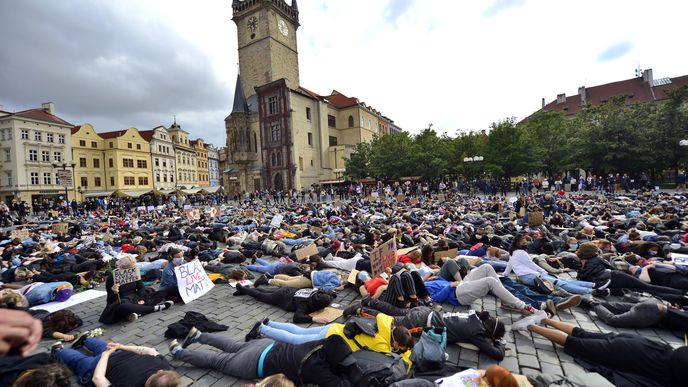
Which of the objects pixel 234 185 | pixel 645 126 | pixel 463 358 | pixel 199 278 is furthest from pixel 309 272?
pixel 234 185

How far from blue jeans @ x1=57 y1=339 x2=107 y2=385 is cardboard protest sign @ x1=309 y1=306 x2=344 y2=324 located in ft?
10.3

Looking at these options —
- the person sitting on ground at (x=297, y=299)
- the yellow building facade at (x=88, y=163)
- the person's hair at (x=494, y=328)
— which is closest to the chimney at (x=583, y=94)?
the person's hair at (x=494, y=328)

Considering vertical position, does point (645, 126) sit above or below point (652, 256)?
above

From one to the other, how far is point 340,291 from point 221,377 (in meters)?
3.44

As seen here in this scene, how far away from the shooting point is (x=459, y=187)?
121 feet

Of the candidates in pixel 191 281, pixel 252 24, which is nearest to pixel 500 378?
pixel 191 281

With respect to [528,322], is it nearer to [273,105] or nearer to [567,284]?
[567,284]

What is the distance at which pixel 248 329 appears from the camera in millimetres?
5395

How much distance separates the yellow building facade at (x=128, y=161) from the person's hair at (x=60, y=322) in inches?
2145

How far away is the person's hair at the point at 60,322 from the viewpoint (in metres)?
5.28

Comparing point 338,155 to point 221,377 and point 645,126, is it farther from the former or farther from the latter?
point 221,377

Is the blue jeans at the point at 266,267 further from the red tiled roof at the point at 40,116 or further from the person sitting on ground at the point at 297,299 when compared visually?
the red tiled roof at the point at 40,116

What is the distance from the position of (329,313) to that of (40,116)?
2506 inches

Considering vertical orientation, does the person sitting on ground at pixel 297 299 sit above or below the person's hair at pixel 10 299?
below
